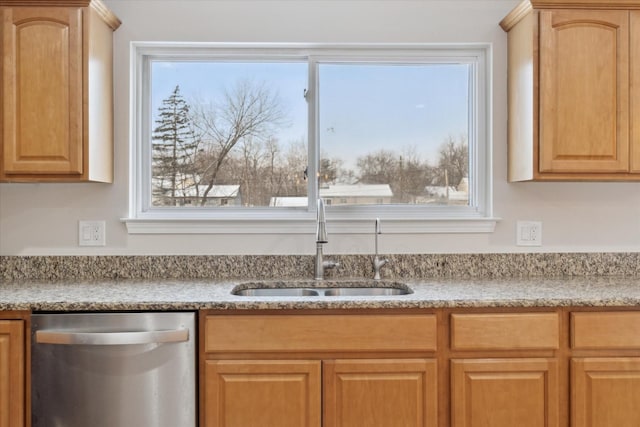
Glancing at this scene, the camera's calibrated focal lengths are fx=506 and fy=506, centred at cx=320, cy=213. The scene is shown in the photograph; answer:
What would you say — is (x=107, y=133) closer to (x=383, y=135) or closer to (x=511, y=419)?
(x=383, y=135)

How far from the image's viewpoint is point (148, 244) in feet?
7.56

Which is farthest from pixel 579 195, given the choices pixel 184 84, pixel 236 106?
pixel 184 84

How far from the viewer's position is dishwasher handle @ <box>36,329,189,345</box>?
1.64m

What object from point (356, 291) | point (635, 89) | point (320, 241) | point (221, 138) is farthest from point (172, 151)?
point (635, 89)

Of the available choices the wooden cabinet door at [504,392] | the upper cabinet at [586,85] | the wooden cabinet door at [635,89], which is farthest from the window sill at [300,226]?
the wooden cabinet door at [504,392]

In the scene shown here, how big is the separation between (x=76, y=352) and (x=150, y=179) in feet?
3.13

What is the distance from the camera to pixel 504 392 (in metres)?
1.74

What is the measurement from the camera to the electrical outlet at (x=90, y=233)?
2289 mm

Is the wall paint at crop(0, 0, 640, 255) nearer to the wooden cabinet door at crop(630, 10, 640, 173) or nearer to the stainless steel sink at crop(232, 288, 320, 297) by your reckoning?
Result: the stainless steel sink at crop(232, 288, 320, 297)

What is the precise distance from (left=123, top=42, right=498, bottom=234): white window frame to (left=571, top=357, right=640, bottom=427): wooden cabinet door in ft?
2.51

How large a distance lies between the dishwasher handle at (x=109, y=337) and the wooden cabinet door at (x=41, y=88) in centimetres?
67

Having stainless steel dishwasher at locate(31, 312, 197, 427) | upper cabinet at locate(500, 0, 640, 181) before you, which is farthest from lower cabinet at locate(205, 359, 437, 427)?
upper cabinet at locate(500, 0, 640, 181)

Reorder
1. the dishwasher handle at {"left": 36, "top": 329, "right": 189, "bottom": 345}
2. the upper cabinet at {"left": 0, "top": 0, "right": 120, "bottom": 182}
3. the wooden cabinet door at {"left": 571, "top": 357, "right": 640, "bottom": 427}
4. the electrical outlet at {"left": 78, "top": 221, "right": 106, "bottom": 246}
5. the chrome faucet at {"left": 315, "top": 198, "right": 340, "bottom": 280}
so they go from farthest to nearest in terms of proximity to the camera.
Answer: the electrical outlet at {"left": 78, "top": 221, "right": 106, "bottom": 246} < the chrome faucet at {"left": 315, "top": 198, "right": 340, "bottom": 280} < the upper cabinet at {"left": 0, "top": 0, "right": 120, "bottom": 182} < the wooden cabinet door at {"left": 571, "top": 357, "right": 640, "bottom": 427} < the dishwasher handle at {"left": 36, "top": 329, "right": 189, "bottom": 345}

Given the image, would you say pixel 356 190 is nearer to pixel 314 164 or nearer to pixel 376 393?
pixel 314 164
